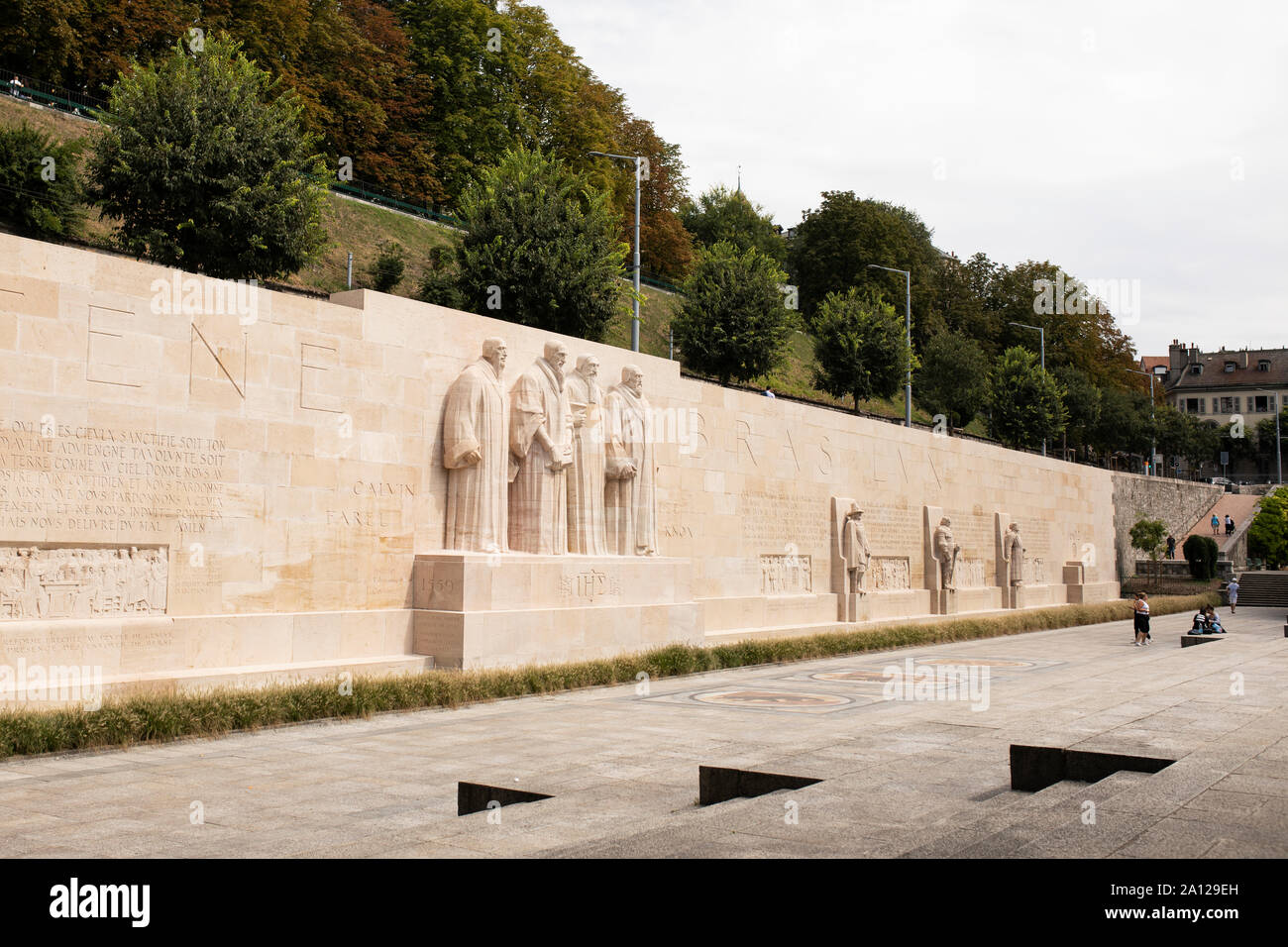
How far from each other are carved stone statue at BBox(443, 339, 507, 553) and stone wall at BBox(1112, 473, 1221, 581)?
3884 centimetres

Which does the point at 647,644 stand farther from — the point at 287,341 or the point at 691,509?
the point at 287,341

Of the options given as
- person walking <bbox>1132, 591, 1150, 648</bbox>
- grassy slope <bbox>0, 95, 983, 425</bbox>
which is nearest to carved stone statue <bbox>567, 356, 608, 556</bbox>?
grassy slope <bbox>0, 95, 983, 425</bbox>

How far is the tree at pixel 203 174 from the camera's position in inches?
931

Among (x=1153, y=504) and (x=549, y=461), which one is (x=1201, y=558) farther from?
(x=549, y=461)

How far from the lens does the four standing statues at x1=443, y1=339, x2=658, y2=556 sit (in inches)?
652

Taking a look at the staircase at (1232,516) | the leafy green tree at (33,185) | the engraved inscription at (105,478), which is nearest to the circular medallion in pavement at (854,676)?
the engraved inscription at (105,478)

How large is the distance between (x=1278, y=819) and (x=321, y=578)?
39.0 ft

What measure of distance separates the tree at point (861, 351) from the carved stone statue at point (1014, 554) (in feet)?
36.4

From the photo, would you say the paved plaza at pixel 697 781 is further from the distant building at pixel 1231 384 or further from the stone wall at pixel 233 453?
the distant building at pixel 1231 384

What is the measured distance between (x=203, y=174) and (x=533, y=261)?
26.4 feet

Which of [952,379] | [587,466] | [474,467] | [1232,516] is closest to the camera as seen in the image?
[474,467]

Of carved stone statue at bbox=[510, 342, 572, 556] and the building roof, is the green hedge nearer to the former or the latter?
carved stone statue at bbox=[510, 342, 572, 556]

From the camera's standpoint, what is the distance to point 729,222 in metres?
74.2

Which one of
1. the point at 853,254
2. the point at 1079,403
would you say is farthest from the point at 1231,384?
the point at 853,254
